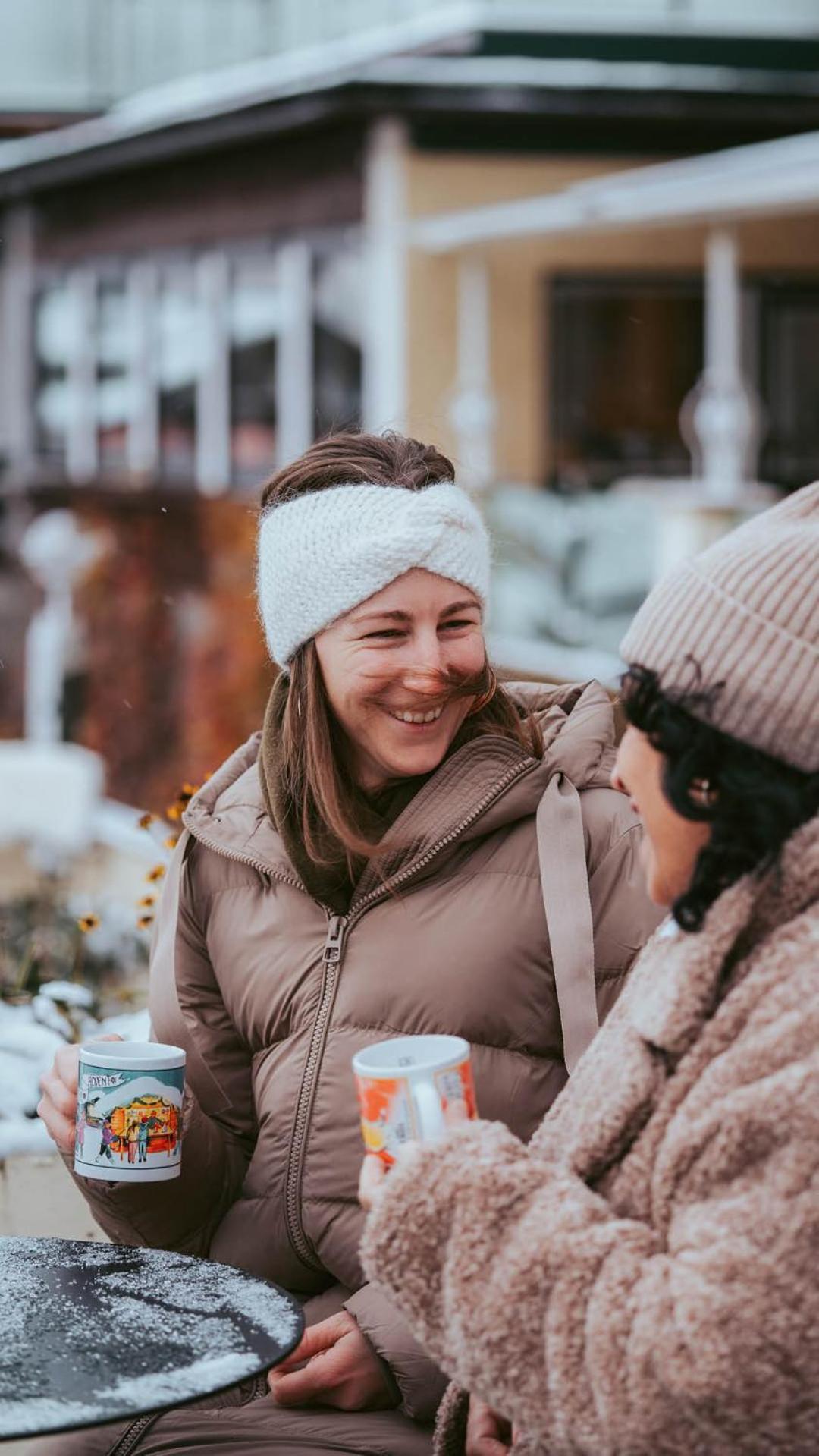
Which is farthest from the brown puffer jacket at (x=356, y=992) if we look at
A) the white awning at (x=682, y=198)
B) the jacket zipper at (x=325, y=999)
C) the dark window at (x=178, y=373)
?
the dark window at (x=178, y=373)

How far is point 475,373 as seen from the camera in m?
15.0

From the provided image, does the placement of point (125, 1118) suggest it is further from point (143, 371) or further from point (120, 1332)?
point (143, 371)

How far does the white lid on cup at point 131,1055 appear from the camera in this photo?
2.53m

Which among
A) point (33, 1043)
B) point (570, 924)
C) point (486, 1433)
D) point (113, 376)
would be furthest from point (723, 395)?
point (113, 376)

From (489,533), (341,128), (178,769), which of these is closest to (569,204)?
(341,128)

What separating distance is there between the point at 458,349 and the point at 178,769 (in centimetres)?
395

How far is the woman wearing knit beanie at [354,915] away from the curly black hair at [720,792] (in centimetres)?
67

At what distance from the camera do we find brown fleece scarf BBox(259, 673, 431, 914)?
113 inches

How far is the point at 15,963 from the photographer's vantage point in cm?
645

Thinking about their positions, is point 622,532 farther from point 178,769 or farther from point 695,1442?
point 695,1442

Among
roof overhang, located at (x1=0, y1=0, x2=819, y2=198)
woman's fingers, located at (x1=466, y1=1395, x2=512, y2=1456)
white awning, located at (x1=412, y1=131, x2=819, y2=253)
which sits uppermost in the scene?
roof overhang, located at (x1=0, y1=0, x2=819, y2=198)

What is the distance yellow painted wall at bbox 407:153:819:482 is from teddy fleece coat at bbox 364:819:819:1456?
1319 cm

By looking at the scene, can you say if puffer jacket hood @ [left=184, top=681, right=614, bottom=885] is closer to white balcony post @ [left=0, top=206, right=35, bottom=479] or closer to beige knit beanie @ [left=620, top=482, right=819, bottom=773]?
beige knit beanie @ [left=620, top=482, right=819, bottom=773]

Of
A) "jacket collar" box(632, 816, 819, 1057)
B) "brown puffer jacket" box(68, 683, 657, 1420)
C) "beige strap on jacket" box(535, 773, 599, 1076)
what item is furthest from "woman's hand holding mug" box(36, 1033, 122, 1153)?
"jacket collar" box(632, 816, 819, 1057)
